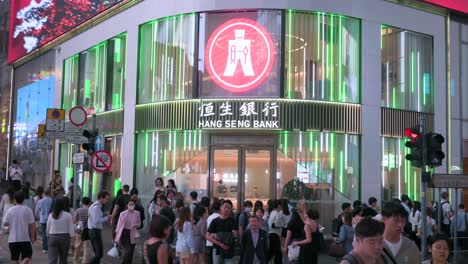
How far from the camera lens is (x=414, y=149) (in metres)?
13.1

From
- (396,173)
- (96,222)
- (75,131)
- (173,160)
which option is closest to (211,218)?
(96,222)

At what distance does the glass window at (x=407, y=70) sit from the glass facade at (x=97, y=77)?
976 centimetres

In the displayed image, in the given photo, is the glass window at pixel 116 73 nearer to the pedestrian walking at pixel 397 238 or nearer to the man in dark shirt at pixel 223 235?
the man in dark shirt at pixel 223 235

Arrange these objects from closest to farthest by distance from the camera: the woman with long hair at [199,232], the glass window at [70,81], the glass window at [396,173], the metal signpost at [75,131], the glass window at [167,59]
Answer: the woman with long hair at [199,232], the metal signpost at [75,131], the glass window at [167,59], the glass window at [396,173], the glass window at [70,81]

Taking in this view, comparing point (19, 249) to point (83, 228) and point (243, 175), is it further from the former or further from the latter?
point (243, 175)

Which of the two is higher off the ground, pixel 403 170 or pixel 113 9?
pixel 113 9

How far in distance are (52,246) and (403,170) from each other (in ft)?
45.7

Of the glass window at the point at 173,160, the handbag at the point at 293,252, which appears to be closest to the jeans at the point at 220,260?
the handbag at the point at 293,252

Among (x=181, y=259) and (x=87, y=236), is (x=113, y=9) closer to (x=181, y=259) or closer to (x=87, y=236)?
(x=87, y=236)

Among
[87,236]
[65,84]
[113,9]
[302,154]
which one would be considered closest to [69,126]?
[87,236]

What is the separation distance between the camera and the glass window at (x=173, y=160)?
19266mm

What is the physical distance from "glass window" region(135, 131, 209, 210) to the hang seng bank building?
4cm

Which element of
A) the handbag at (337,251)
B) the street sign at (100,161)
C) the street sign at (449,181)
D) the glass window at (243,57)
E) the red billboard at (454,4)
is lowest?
the handbag at (337,251)

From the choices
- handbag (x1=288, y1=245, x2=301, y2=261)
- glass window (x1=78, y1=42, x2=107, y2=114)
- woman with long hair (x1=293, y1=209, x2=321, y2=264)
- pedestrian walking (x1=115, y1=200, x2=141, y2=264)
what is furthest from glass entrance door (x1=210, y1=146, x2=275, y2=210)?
woman with long hair (x1=293, y1=209, x2=321, y2=264)
